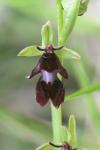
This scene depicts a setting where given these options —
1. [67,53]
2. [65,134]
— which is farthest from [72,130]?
[67,53]

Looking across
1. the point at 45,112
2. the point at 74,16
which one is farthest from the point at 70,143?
the point at 45,112

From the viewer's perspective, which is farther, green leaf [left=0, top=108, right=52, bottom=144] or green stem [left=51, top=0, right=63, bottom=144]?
green leaf [left=0, top=108, right=52, bottom=144]

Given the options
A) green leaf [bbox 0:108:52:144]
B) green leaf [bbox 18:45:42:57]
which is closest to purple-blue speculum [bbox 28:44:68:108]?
green leaf [bbox 18:45:42:57]

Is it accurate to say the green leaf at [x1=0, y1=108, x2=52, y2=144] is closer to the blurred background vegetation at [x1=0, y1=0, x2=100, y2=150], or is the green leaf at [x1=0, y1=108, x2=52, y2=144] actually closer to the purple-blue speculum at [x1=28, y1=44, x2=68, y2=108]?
the blurred background vegetation at [x1=0, y1=0, x2=100, y2=150]

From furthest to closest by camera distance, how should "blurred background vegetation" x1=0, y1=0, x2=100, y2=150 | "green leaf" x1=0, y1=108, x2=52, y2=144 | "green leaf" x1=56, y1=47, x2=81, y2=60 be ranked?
"blurred background vegetation" x1=0, y1=0, x2=100, y2=150 → "green leaf" x1=0, y1=108, x2=52, y2=144 → "green leaf" x1=56, y1=47, x2=81, y2=60

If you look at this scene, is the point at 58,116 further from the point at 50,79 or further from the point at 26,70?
the point at 26,70

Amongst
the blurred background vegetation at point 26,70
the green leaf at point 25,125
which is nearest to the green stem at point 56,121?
the green leaf at point 25,125

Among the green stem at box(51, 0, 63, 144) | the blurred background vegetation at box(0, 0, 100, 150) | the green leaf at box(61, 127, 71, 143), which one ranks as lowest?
Answer: the blurred background vegetation at box(0, 0, 100, 150)

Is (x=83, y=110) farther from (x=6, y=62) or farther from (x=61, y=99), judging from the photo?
(x=61, y=99)

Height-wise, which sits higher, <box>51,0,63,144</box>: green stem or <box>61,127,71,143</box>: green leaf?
<box>51,0,63,144</box>: green stem
